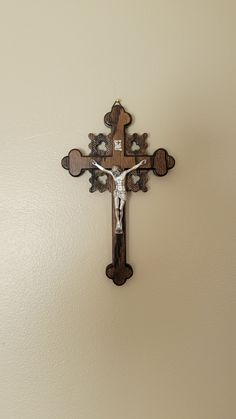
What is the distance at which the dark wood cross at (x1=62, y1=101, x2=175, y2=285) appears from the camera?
2.98ft

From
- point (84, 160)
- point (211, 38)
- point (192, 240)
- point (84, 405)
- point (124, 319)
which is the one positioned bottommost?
point (84, 405)

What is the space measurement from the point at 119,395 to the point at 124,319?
0.71 ft

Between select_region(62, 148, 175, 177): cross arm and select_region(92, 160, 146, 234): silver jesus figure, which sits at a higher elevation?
select_region(62, 148, 175, 177): cross arm

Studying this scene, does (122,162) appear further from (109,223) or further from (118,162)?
(109,223)

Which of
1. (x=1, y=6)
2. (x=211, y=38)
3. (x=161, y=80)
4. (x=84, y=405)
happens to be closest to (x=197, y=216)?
(x=161, y=80)

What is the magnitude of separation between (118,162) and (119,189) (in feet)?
0.25

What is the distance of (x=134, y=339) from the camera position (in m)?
0.93

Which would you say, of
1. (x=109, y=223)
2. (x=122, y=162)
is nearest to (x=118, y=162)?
(x=122, y=162)

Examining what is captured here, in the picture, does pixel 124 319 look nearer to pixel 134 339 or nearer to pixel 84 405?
pixel 134 339

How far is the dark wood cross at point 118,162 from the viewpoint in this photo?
0.91m

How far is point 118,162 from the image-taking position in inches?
35.9

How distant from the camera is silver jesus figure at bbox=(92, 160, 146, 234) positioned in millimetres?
897

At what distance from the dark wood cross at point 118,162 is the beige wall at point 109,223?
0.10 feet

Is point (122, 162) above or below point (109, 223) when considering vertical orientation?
above
